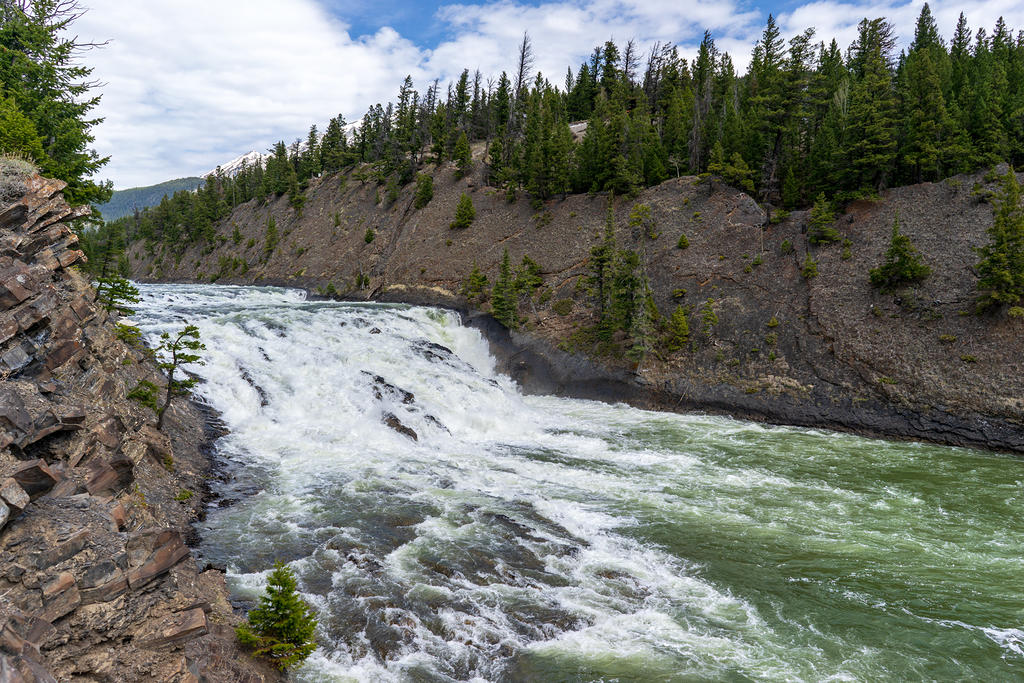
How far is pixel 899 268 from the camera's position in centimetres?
2891

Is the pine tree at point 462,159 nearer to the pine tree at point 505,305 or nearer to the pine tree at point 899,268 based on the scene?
the pine tree at point 505,305

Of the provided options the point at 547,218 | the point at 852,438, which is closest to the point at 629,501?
the point at 852,438

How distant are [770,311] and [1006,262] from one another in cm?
1098

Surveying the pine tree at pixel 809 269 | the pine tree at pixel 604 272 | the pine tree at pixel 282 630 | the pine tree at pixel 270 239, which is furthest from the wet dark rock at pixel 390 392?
the pine tree at pixel 270 239

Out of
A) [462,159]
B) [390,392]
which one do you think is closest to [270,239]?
[462,159]

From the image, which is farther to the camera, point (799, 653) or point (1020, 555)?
point (1020, 555)

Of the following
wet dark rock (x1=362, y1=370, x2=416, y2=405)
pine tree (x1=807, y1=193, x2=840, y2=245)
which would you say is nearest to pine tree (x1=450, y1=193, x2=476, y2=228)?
wet dark rock (x1=362, y1=370, x2=416, y2=405)

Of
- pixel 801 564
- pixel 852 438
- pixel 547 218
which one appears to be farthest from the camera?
pixel 547 218

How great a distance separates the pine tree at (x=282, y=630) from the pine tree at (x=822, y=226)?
3765cm

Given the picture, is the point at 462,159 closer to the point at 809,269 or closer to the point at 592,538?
the point at 809,269

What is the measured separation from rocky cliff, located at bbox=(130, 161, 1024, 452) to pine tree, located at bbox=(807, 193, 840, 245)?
2.28 ft

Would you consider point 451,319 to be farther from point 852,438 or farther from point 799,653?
point 799,653

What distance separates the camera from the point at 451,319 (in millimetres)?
38219

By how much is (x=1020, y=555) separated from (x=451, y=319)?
3174cm
